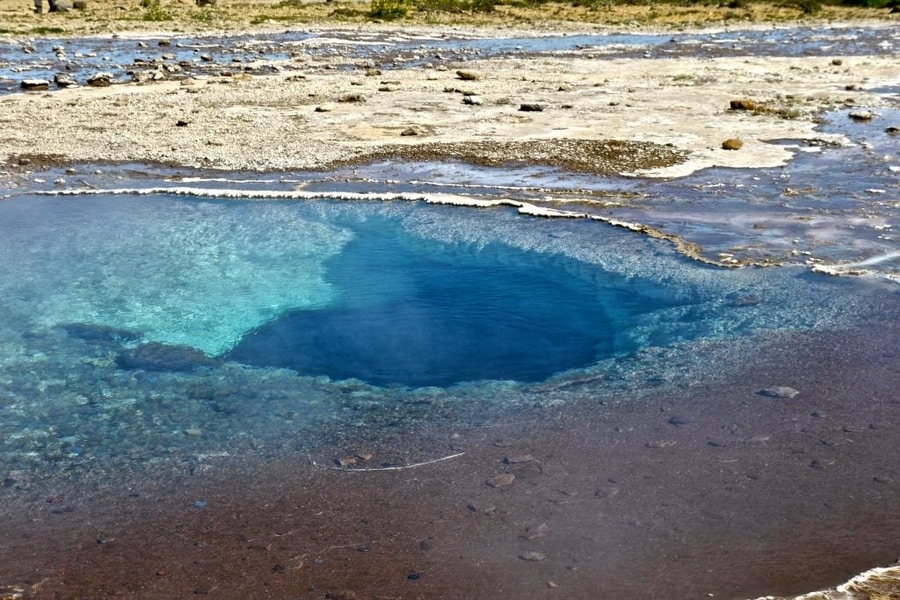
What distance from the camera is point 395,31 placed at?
95.8 feet

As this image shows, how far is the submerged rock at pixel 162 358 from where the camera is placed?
20.0ft

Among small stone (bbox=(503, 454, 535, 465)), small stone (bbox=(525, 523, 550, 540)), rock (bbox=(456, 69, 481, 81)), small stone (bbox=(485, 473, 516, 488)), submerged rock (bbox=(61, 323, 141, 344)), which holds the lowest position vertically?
small stone (bbox=(525, 523, 550, 540))

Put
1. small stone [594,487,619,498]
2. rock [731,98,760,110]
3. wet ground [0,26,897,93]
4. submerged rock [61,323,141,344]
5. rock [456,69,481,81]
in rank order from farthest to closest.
A: wet ground [0,26,897,93] < rock [456,69,481,81] < rock [731,98,760,110] < submerged rock [61,323,141,344] < small stone [594,487,619,498]

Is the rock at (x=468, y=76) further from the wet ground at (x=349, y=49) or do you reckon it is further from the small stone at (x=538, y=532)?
the small stone at (x=538, y=532)

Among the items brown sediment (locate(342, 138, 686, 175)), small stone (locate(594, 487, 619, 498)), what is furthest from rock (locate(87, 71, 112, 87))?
small stone (locate(594, 487, 619, 498))

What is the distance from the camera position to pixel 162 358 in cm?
622

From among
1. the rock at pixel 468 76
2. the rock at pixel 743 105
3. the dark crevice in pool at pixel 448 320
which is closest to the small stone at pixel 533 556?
the dark crevice in pool at pixel 448 320

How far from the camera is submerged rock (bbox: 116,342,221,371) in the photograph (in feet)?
20.0

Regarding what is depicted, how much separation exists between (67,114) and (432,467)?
462 inches

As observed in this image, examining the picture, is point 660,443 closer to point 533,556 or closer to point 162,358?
point 533,556

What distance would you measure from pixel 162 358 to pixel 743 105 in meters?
10.2

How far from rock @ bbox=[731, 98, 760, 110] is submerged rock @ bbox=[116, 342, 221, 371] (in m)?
9.93

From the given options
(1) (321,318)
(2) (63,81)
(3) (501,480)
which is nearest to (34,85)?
(2) (63,81)

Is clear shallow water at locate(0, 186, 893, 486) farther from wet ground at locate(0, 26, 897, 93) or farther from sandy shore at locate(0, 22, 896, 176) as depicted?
wet ground at locate(0, 26, 897, 93)
